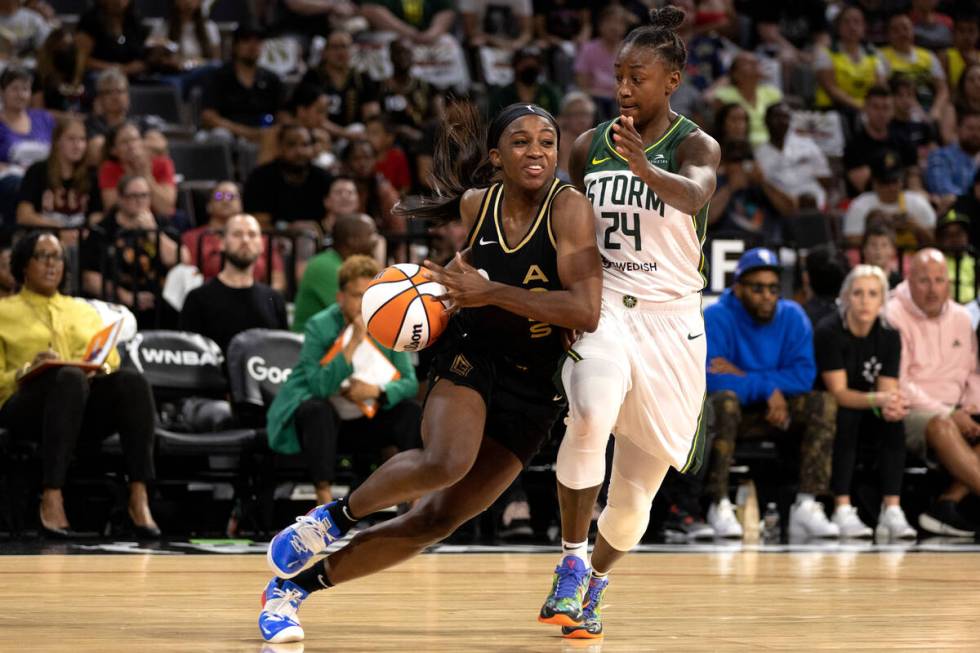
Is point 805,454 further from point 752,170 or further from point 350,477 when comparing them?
point 752,170

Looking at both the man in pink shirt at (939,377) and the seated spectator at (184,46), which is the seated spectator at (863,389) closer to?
the man in pink shirt at (939,377)

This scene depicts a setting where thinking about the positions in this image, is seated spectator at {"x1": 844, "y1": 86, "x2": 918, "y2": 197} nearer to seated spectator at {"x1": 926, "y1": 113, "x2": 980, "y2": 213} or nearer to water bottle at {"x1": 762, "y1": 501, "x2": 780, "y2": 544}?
seated spectator at {"x1": 926, "y1": 113, "x2": 980, "y2": 213}

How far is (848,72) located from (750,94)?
1.70m

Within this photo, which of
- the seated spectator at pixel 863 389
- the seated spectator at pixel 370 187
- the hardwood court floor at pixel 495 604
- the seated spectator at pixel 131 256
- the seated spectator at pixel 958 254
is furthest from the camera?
the seated spectator at pixel 370 187

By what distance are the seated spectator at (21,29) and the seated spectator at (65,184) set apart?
225 cm

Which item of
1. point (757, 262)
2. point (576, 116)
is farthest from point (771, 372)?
point (576, 116)

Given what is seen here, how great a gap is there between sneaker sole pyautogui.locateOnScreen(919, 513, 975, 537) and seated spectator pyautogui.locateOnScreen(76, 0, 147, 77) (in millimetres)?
6609

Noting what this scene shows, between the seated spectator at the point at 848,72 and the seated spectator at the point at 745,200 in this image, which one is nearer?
the seated spectator at the point at 745,200

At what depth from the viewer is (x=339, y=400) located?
27.1ft

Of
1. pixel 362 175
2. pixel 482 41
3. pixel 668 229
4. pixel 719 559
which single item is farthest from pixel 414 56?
pixel 668 229

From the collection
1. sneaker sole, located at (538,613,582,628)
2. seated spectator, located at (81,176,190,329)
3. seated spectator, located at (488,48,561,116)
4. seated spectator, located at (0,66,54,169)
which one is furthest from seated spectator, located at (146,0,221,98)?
sneaker sole, located at (538,613,582,628)

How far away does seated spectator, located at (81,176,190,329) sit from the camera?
931 cm

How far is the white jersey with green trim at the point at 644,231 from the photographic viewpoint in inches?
188

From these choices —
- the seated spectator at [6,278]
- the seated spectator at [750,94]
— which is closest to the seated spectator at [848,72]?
the seated spectator at [750,94]
